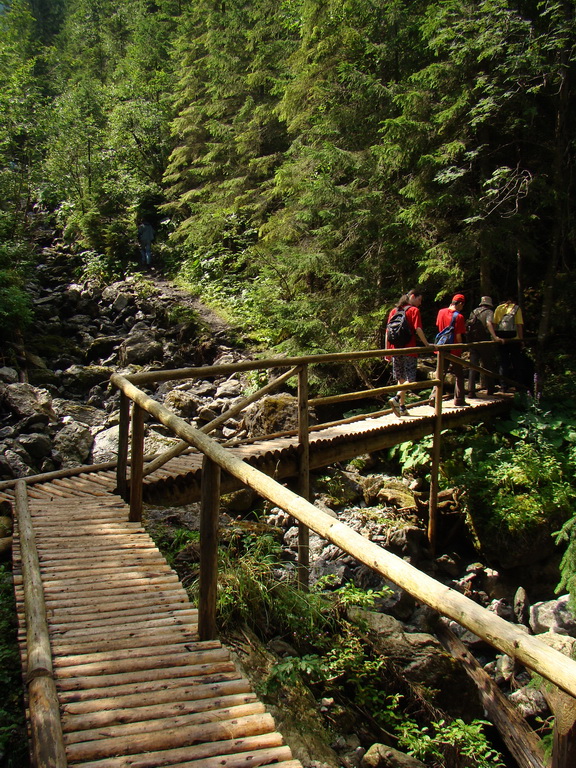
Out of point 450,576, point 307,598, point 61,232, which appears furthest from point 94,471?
point 61,232

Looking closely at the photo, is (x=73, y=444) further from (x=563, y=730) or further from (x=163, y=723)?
(x=563, y=730)

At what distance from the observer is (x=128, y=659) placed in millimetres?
2590

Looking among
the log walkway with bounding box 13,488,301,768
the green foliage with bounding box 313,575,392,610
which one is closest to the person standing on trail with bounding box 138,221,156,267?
the green foliage with bounding box 313,575,392,610

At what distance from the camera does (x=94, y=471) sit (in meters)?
6.06

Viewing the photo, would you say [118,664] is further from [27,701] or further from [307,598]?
[307,598]

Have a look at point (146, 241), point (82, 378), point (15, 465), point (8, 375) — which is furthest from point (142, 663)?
point (146, 241)

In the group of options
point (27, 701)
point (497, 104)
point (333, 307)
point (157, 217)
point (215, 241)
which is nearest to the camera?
point (27, 701)

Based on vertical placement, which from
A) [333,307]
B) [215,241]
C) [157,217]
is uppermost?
[157,217]

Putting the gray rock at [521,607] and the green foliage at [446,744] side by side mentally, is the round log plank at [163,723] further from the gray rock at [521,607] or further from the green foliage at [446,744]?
the gray rock at [521,607]

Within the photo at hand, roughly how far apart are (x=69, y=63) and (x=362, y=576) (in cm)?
4898

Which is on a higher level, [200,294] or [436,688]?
[200,294]

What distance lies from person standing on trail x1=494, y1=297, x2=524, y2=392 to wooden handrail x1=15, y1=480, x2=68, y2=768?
8.69 meters

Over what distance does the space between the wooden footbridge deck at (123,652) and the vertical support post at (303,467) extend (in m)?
2.24

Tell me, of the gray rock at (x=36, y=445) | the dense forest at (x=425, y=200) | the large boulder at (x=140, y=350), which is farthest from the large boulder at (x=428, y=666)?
Answer: the large boulder at (x=140, y=350)
